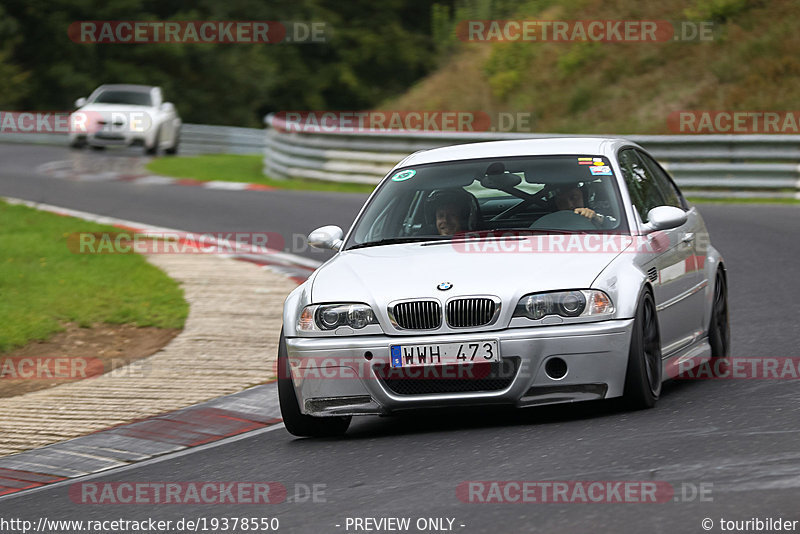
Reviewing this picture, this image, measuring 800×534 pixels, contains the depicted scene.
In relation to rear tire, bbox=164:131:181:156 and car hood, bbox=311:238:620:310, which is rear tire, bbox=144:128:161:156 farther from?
car hood, bbox=311:238:620:310

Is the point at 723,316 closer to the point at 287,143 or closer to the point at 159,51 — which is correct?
the point at 287,143

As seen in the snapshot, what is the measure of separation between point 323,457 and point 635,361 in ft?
5.21

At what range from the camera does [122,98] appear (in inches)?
1276

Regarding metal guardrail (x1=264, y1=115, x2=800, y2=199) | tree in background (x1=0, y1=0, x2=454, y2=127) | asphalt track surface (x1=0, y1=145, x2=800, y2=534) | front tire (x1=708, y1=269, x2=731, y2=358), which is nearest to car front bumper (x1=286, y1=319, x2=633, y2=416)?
asphalt track surface (x1=0, y1=145, x2=800, y2=534)

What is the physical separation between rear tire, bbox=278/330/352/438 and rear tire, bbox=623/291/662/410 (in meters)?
1.57

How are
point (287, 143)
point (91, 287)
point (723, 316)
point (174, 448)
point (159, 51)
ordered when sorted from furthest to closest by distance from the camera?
point (159, 51) → point (287, 143) → point (91, 287) → point (723, 316) → point (174, 448)

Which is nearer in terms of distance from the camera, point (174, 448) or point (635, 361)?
point (635, 361)

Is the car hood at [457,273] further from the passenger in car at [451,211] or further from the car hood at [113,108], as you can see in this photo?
the car hood at [113,108]

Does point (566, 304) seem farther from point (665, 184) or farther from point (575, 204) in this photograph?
point (665, 184)

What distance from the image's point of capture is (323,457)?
675 cm

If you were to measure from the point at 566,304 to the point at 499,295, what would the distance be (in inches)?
12.9

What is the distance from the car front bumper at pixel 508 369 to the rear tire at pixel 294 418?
28 centimetres

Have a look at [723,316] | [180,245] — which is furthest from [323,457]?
[180,245]

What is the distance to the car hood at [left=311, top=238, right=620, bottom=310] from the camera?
22.2 feet
